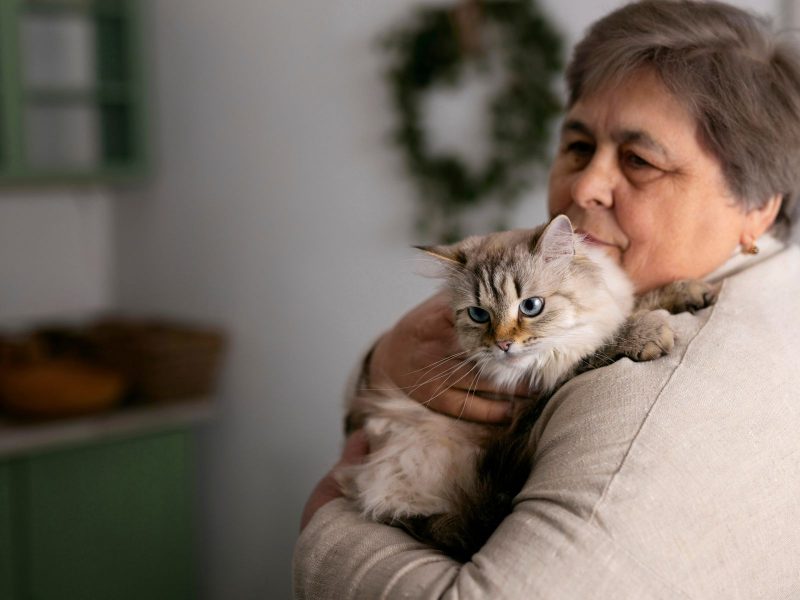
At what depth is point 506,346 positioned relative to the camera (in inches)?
51.1

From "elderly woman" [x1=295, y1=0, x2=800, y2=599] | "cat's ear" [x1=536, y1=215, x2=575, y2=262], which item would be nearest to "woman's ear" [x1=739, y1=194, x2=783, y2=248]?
"elderly woman" [x1=295, y1=0, x2=800, y2=599]

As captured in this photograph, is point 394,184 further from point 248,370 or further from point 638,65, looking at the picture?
point 638,65

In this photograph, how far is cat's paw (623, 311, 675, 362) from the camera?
1.17 metres

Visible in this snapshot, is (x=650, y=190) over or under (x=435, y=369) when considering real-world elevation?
over

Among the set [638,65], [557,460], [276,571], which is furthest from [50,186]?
[557,460]

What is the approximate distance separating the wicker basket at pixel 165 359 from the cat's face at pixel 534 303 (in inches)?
79.4

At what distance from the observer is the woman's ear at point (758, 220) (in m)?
1.44

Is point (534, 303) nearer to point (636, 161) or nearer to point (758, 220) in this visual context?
point (636, 161)

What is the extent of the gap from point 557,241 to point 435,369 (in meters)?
0.32

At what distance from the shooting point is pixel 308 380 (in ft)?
10.0

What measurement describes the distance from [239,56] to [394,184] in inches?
34.4

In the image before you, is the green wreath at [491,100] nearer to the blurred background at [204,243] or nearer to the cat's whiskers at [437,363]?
the blurred background at [204,243]

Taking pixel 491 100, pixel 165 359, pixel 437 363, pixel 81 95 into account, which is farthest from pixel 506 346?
pixel 81 95

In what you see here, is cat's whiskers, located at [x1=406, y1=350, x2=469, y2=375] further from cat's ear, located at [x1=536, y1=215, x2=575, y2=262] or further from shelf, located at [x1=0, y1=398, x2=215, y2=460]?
shelf, located at [x1=0, y1=398, x2=215, y2=460]
